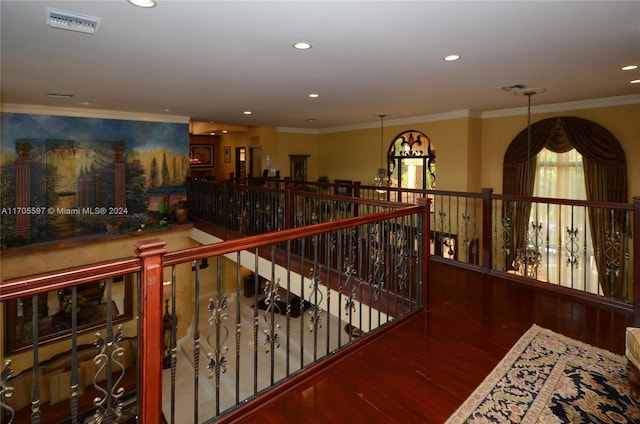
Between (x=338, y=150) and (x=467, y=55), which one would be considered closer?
(x=467, y=55)

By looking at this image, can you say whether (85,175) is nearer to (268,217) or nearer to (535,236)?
(268,217)

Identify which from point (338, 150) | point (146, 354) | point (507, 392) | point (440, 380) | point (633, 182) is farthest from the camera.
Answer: point (338, 150)

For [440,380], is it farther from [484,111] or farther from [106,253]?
[106,253]

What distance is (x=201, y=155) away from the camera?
14594 millimetres

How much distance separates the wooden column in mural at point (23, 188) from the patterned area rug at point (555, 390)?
7.59 meters

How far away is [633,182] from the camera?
5.80m

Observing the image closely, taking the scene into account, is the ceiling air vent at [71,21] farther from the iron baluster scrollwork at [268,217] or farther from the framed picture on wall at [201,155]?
the framed picture on wall at [201,155]

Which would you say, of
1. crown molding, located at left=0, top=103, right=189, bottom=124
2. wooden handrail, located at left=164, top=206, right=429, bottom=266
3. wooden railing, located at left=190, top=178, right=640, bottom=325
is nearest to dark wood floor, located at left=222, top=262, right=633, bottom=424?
wooden railing, located at left=190, top=178, right=640, bottom=325

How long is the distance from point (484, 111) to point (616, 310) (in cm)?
503

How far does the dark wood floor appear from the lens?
2160 millimetres

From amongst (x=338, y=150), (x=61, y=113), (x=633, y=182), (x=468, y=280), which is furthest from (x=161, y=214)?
(x=633, y=182)

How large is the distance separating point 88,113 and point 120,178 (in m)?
1.37

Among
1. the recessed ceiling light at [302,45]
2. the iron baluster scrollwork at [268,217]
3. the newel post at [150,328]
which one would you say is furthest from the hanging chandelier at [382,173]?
the newel post at [150,328]

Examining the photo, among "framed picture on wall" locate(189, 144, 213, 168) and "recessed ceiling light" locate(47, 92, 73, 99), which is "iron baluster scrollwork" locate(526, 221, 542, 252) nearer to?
"recessed ceiling light" locate(47, 92, 73, 99)
